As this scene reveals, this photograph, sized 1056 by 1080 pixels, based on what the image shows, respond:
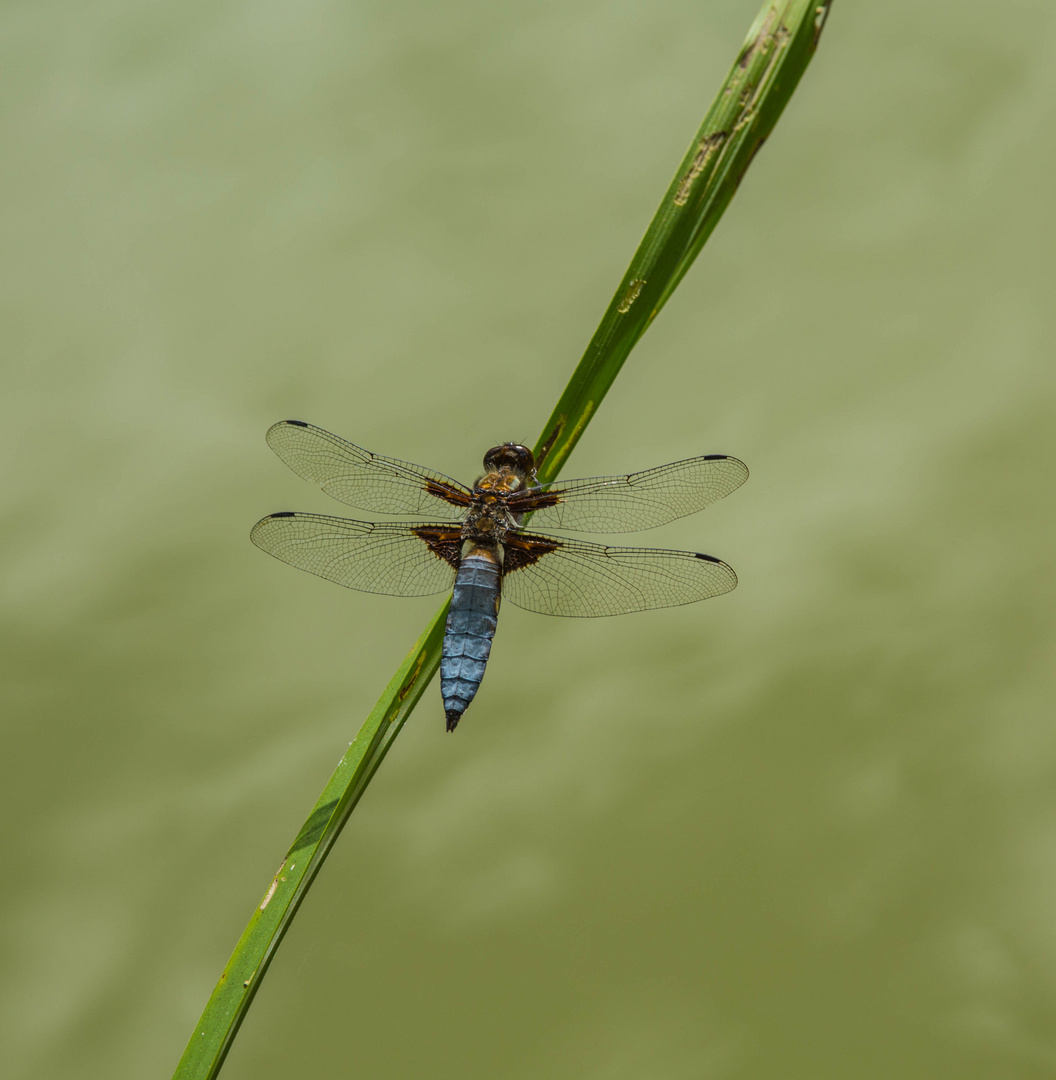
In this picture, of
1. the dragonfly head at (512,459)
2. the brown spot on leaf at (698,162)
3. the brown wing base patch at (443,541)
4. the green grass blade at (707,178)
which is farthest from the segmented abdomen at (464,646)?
the brown spot on leaf at (698,162)

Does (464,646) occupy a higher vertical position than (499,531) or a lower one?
lower

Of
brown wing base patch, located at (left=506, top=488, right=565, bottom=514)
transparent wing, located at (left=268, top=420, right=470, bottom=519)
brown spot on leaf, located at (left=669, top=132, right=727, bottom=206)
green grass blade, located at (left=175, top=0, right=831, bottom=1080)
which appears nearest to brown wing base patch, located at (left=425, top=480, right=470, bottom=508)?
transparent wing, located at (left=268, top=420, right=470, bottom=519)

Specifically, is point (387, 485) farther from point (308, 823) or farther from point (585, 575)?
point (308, 823)

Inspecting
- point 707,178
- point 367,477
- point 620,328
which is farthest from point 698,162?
point 367,477

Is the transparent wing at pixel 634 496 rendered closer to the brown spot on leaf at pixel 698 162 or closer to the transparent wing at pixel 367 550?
the transparent wing at pixel 367 550

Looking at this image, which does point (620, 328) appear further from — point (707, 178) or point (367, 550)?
point (367, 550)

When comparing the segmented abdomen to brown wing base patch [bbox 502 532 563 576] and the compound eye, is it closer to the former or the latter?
brown wing base patch [bbox 502 532 563 576]
